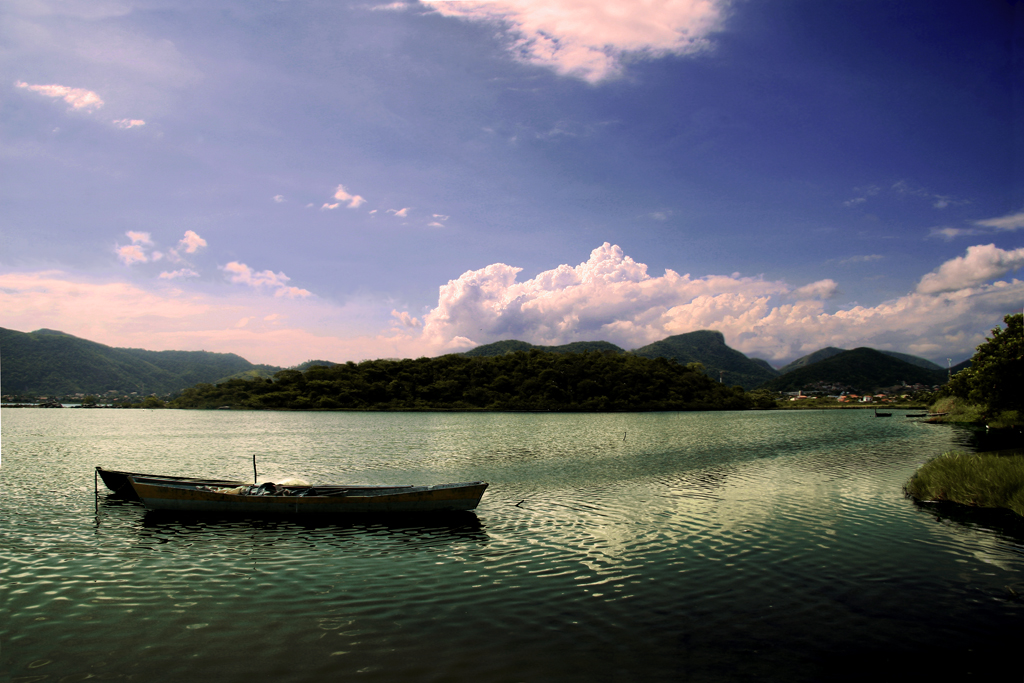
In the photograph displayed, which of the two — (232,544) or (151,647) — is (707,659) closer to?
(151,647)

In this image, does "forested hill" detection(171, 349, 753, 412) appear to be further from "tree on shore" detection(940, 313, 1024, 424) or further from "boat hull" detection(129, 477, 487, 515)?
"boat hull" detection(129, 477, 487, 515)

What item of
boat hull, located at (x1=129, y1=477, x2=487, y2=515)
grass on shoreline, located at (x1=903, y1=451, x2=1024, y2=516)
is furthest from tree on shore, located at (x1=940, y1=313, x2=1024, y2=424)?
boat hull, located at (x1=129, y1=477, x2=487, y2=515)

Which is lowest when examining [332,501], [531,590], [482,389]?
[531,590]

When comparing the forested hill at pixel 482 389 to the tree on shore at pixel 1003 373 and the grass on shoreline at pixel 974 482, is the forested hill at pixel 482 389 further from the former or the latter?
the grass on shoreline at pixel 974 482

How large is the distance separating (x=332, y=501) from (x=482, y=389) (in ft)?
522

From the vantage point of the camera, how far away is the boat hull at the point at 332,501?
2244 cm

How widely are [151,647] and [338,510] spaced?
441 inches

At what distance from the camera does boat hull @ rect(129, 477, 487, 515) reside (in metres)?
22.4

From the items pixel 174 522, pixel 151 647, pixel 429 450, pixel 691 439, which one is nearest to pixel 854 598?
pixel 151 647

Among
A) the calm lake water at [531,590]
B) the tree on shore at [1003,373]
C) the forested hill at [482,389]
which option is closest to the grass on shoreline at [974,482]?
the calm lake water at [531,590]

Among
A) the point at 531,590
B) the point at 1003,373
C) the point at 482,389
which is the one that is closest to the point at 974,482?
the point at 531,590

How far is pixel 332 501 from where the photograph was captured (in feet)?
73.5

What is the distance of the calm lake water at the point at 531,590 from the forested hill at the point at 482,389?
147931 mm

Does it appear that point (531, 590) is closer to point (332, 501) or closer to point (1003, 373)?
point (332, 501)
